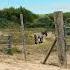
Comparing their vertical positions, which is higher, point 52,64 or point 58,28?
point 58,28

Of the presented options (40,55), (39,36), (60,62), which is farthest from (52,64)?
(39,36)

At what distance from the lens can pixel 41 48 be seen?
1758 centimetres

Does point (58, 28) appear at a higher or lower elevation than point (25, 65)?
higher

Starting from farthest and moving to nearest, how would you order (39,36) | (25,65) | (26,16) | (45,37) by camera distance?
(26,16) → (45,37) → (39,36) → (25,65)

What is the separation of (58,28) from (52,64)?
1.29 metres

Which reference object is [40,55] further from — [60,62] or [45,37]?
[45,37]

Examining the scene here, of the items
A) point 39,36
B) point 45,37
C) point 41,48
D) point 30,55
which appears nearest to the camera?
point 30,55

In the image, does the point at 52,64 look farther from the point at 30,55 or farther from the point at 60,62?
the point at 30,55

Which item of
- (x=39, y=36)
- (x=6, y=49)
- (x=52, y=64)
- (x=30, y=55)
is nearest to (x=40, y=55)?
(x=30, y=55)

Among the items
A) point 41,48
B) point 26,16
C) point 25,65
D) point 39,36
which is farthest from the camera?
point 26,16

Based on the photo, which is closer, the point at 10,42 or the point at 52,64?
the point at 52,64

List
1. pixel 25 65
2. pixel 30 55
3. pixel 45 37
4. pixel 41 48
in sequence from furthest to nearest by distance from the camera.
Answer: pixel 45 37 → pixel 41 48 → pixel 30 55 → pixel 25 65

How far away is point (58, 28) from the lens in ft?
38.5

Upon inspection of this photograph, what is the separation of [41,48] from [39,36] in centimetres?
365
